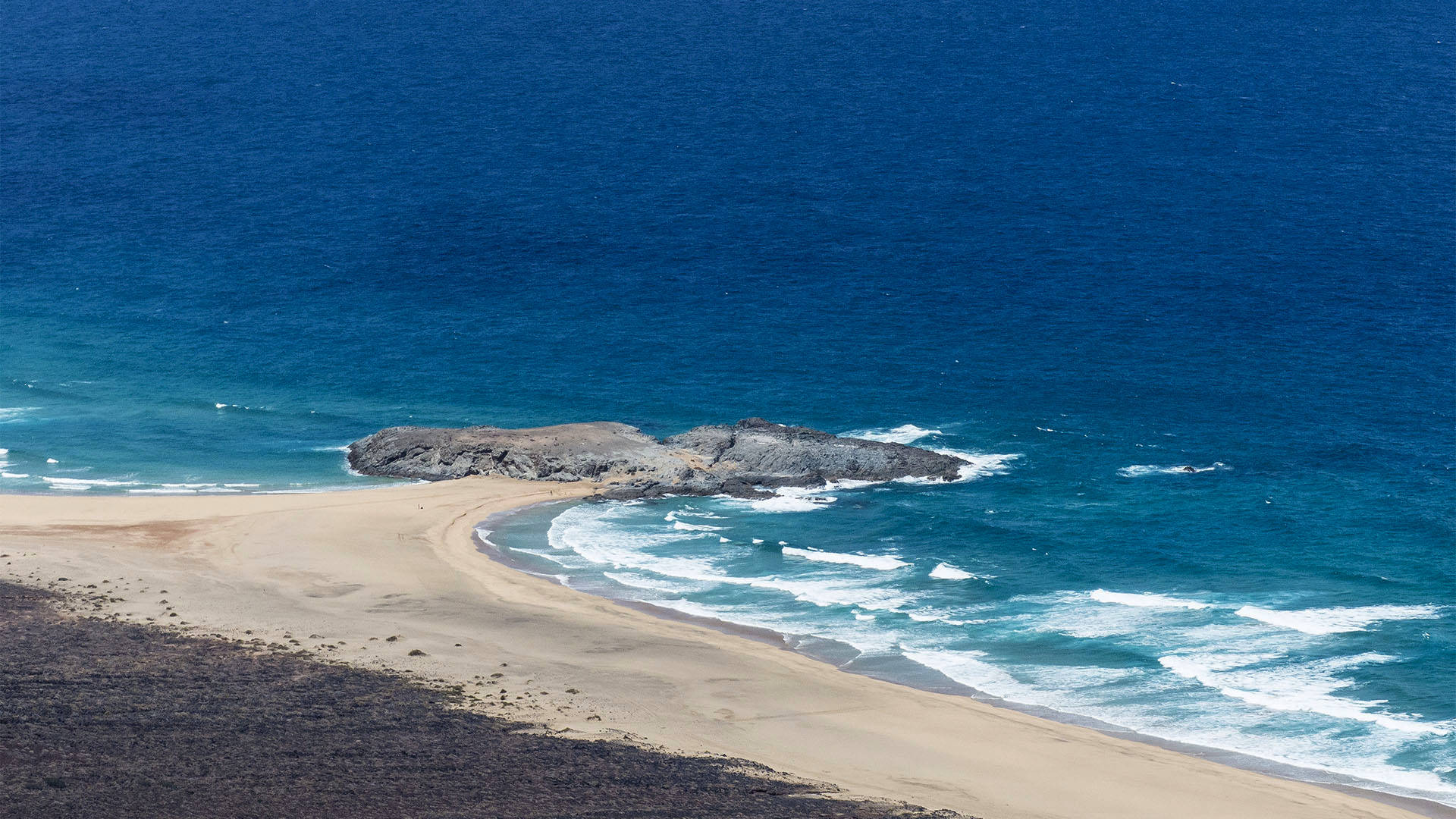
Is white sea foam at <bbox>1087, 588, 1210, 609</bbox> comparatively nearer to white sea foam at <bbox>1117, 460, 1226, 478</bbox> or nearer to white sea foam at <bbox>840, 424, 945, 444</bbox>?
white sea foam at <bbox>1117, 460, 1226, 478</bbox>

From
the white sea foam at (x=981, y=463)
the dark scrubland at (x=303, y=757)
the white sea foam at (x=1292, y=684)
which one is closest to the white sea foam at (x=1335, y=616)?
the white sea foam at (x=1292, y=684)

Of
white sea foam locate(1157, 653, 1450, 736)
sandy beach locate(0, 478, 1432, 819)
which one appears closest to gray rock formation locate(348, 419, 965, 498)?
sandy beach locate(0, 478, 1432, 819)

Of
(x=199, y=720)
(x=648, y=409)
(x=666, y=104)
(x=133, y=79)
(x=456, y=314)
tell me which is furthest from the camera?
(x=133, y=79)

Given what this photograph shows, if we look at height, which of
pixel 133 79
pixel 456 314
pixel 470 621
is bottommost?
pixel 470 621

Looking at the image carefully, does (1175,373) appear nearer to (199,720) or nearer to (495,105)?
(199,720)

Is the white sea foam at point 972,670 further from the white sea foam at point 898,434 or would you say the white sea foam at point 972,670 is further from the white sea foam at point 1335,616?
the white sea foam at point 898,434

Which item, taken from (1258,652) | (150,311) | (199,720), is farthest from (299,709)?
(150,311)
